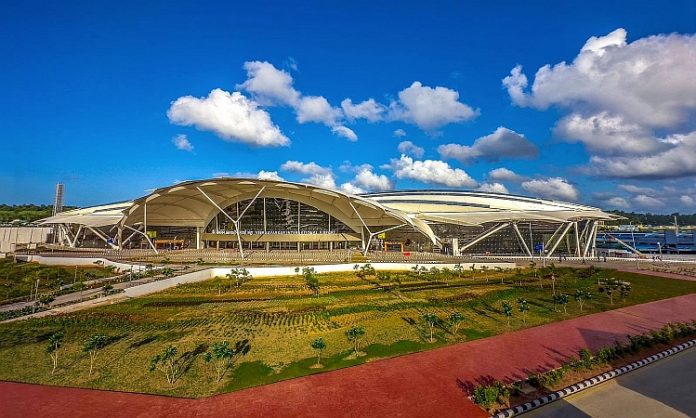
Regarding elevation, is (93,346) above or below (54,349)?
above

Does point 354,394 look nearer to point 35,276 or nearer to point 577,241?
point 35,276

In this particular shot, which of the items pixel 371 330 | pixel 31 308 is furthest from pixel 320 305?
pixel 31 308

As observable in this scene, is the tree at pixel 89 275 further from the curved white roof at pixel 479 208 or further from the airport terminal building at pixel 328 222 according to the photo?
the curved white roof at pixel 479 208

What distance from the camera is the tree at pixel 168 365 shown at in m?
12.9

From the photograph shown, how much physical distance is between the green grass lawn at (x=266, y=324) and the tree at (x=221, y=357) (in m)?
0.33

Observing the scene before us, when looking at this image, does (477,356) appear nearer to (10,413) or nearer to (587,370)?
(587,370)

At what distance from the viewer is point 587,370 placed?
13.7 m

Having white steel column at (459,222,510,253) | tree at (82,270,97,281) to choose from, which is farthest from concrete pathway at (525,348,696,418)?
white steel column at (459,222,510,253)

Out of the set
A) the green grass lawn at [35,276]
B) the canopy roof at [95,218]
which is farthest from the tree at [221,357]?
the canopy roof at [95,218]

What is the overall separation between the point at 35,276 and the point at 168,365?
2691 cm

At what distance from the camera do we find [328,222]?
5888cm

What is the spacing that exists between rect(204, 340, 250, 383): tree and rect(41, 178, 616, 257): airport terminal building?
31326 mm

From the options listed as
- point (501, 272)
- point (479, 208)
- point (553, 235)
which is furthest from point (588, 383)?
point (479, 208)

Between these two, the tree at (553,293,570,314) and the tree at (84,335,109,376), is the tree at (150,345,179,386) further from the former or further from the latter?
the tree at (553,293,570,314)
